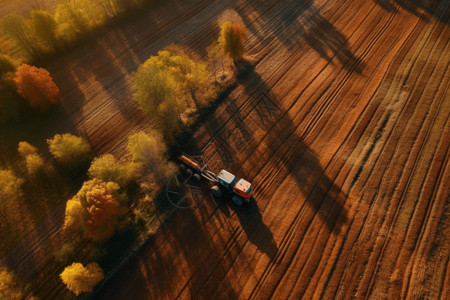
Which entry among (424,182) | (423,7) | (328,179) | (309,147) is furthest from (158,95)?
(423,7)

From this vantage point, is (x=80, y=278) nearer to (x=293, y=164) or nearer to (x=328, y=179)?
(x=293, y=164)

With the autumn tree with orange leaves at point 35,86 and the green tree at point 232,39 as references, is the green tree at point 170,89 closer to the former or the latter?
the green tree at point 232,39

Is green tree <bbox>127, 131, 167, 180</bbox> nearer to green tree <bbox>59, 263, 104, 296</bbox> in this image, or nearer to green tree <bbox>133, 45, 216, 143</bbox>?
green tree <bbox>133, 45, 216, 143</bbox>

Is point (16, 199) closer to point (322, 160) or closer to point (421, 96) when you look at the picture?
point (322, 160)

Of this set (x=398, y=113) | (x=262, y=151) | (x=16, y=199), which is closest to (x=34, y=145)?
(x=16, y=199)

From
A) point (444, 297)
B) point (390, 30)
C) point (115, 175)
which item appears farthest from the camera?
point (390, 30)

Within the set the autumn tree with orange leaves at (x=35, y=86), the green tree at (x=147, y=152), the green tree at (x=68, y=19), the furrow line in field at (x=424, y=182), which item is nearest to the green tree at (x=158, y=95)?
the green tree at (x=147, y=152)

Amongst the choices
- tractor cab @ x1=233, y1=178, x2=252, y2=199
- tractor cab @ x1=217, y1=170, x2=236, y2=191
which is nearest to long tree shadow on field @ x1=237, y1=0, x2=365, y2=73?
tractor cab @ x1=233, y1=178, x2=252, y2=199

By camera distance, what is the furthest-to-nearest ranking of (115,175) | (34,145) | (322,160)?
(34,145) < (322,160) < (115,175)
